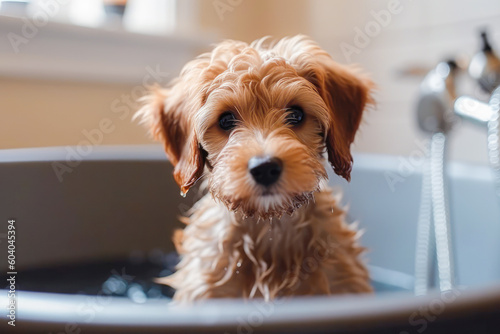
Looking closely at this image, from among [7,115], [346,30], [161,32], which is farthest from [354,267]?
[346,30]

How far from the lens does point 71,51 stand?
188 cm

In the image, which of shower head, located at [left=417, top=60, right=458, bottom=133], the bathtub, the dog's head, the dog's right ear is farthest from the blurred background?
the dog's right ear

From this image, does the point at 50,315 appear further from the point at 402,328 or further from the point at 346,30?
the point at 346,30

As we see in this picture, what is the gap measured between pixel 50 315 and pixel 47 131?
1470 mm

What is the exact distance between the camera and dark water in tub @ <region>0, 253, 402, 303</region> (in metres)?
1.51

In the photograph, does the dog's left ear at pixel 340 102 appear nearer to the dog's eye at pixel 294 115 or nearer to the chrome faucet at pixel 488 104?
the dog's eye at pixel 294 115

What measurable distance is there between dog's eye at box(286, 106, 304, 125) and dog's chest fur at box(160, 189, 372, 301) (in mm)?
193

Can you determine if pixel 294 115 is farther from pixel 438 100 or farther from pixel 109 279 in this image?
pixel 109 279

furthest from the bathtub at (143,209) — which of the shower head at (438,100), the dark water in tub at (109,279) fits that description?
the shower head at (438,100)

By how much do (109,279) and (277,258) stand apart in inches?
30.0

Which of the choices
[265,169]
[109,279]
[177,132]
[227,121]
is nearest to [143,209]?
[109,279]

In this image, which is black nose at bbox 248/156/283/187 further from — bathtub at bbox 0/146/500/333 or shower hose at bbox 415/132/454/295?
shower hose at bbox 415/132/454/295

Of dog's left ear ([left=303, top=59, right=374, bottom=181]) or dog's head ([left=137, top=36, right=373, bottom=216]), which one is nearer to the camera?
dog's head ([left=137, top=36, right=373, bottom=216])

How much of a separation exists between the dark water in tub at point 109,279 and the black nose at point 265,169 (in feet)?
2.79
